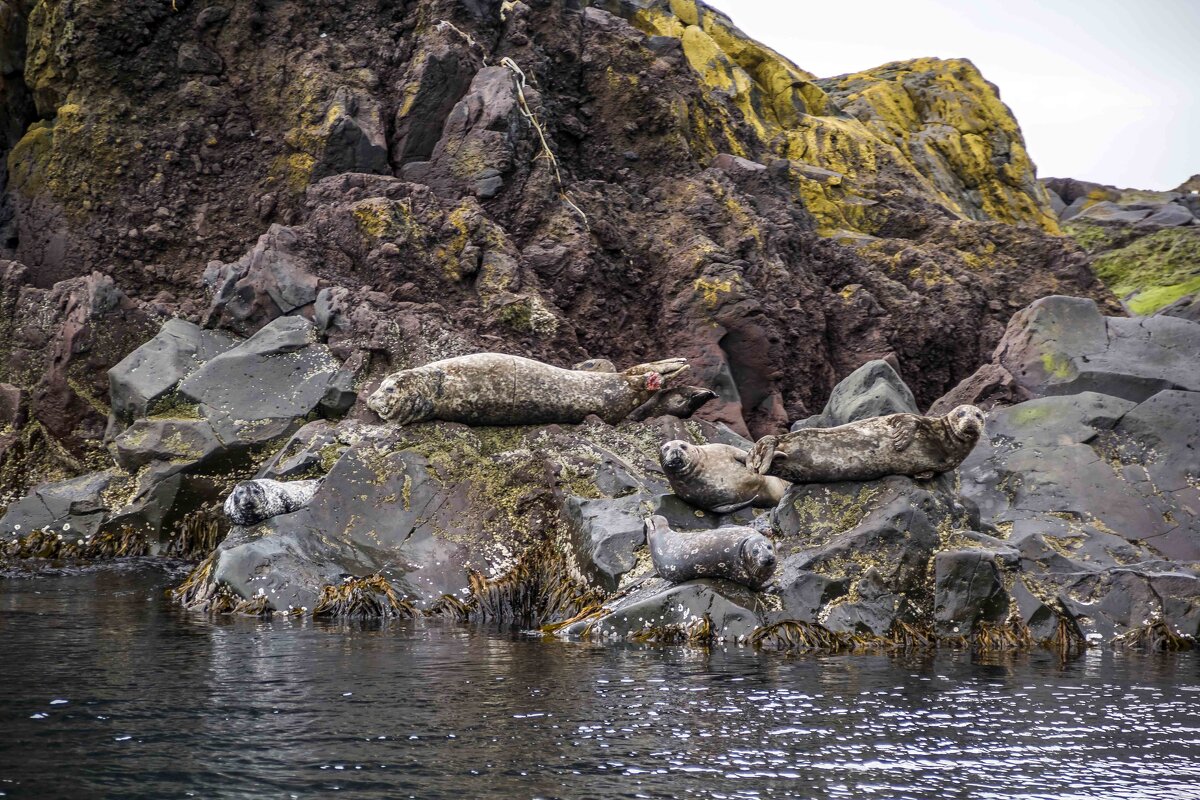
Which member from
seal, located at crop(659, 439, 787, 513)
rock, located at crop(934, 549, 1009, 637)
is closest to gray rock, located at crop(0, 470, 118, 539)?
seal, located at crop(659, 439, 787, 513)

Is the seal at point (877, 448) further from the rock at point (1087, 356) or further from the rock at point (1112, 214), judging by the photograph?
the rock at point (1112, 214)

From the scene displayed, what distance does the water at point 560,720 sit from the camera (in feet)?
16.3

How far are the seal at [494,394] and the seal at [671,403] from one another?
0.45 meters

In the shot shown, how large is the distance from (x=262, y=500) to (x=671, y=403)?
468 centimetres

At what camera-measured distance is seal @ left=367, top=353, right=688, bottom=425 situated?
470 inches

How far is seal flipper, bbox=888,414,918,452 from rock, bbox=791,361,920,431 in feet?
11.3

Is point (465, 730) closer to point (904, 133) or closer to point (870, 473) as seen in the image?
point (870, 473)

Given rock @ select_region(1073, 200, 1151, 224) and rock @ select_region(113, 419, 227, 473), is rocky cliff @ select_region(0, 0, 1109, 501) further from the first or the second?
rock @ select_region(1073, 200, 1151, 224)

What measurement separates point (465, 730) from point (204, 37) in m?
16.5

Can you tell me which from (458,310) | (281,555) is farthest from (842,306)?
(281,555)

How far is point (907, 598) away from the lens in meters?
9.47

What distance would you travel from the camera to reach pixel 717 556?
934 centimetres

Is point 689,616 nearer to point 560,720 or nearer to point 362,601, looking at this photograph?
point 362,601

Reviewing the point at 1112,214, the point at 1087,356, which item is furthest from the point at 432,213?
the point at 1112,214
